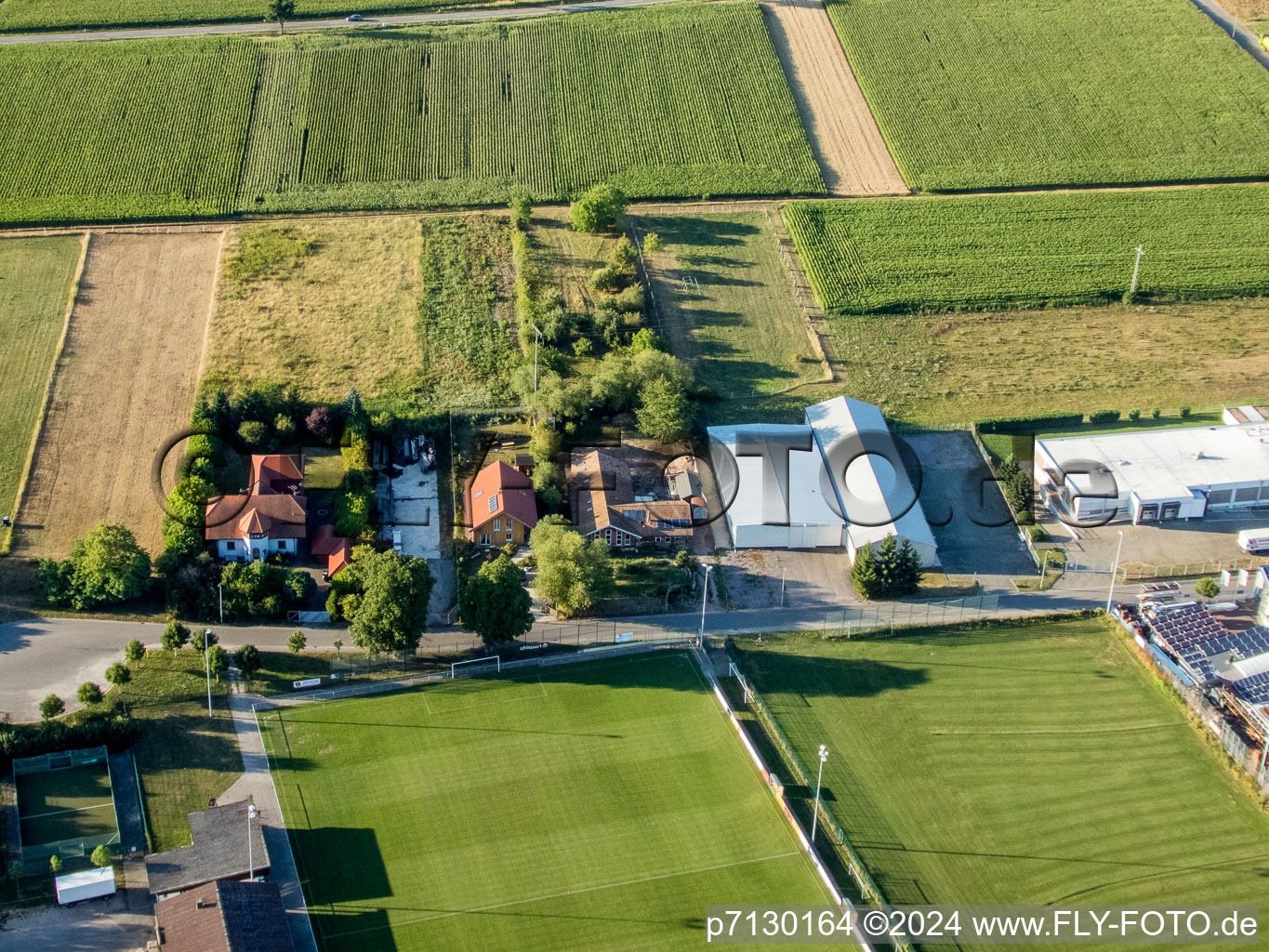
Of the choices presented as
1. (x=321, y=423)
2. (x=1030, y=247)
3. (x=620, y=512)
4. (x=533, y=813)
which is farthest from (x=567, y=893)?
(x=1030, y=247)

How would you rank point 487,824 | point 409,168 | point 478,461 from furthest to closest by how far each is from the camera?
point 409,168 → point 478,461 → point 487,824

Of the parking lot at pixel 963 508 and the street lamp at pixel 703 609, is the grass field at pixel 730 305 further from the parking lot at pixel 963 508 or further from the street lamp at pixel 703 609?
the street lamp at pixel 703 609

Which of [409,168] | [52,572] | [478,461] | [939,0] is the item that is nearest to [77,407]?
[52,572]

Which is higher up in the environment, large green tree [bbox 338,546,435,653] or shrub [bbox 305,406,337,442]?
shrub [bbox 305,406,337,442]

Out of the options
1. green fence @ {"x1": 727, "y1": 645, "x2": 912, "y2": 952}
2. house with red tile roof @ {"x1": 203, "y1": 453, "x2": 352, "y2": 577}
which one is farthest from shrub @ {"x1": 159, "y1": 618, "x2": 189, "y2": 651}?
green fence @ {"x1": 727, "y1": 645, "x2": 912, "y2": 952}

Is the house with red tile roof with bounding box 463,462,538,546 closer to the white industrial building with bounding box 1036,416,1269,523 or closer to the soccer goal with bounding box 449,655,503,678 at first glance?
the soccer goal with bounding box 449,655,503,678

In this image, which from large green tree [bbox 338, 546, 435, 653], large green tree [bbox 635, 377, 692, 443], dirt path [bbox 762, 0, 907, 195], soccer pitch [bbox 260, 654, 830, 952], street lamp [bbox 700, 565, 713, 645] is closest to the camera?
soccer pitch [bbox 260, 654, 830, 952]

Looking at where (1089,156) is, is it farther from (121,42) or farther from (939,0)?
(121,42)
